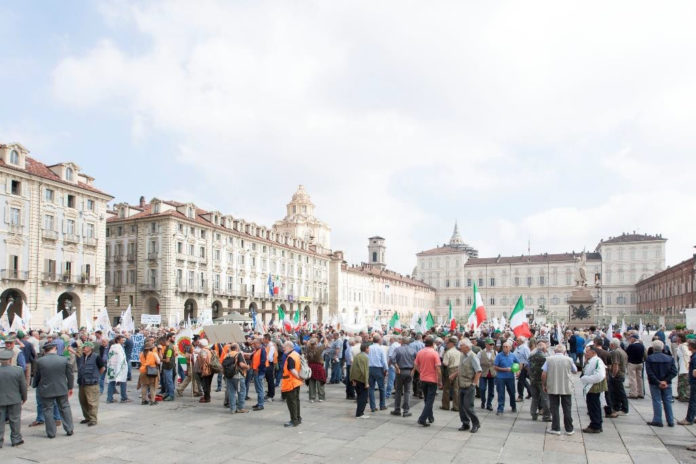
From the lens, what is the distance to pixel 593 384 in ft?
34.1

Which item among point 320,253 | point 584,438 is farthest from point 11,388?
point 320,253

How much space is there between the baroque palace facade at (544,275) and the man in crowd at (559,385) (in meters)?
97.3

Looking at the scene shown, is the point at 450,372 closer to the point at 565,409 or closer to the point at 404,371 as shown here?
the point at 404,371

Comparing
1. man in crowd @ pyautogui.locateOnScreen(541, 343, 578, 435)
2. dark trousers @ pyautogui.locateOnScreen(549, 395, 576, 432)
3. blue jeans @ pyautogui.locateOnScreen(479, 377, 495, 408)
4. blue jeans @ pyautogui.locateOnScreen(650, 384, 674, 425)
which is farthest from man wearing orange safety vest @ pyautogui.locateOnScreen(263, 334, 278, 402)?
blue jeans @ pyautogui.locateOnScreen(650, 384, 674, 425)

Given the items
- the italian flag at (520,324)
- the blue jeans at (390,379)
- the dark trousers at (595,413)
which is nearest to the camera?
the dark trousers at (595,413)

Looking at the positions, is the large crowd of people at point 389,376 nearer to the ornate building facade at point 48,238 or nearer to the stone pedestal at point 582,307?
the stone pedestal at point 582,307

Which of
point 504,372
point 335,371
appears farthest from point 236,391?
point 504,372

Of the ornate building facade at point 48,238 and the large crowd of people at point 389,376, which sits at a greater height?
the ornate building facade at point 48,238

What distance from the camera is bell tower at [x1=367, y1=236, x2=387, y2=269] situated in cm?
12675

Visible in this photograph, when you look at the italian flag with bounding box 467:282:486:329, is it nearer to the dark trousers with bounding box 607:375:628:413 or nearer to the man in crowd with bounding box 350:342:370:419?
the dark trousers with bounding box 607:375:628:413

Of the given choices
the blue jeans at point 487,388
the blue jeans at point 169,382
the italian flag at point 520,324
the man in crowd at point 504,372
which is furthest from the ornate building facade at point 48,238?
the man in crowd at point 504,372

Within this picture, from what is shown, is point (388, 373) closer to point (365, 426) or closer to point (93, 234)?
point (365, 426)

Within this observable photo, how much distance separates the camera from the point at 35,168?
138ft

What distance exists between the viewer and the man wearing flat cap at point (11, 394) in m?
9.45
